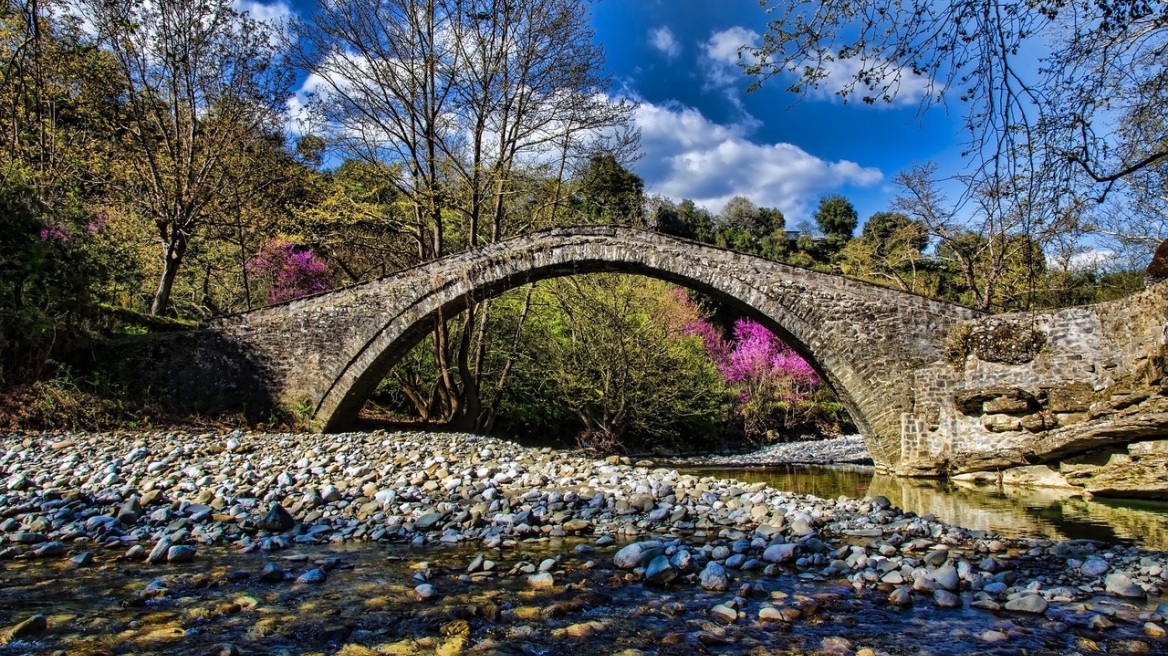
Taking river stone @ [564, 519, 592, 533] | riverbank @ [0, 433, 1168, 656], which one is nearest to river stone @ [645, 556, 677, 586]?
riverbank @ [0, 433, 1168, 656]

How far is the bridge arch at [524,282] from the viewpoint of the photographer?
37.1ft

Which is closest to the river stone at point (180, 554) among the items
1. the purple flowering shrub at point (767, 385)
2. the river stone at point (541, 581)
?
the river stone at point (541, 581)

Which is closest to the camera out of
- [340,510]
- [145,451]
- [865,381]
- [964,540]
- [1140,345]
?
[964,540]

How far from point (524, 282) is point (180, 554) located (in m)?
9.00

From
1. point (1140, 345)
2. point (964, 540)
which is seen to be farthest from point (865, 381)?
point (964, 540)

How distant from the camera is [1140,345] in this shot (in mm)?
8875

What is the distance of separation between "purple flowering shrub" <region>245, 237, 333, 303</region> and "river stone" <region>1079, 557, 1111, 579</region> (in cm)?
1732

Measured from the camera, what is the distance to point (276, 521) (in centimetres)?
539

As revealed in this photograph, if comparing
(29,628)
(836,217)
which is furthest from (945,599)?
(836,217)

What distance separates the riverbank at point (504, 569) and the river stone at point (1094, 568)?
0.16 feet

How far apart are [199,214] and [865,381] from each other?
1405 centimetres

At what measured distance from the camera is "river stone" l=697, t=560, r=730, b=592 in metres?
4.08

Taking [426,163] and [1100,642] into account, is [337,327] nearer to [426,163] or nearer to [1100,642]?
[426,163]

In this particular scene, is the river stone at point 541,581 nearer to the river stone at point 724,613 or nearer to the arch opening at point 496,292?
the river stone at point 724,613
